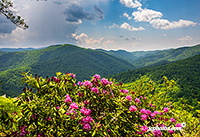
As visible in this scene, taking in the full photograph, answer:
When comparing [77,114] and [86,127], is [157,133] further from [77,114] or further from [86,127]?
[77,114]

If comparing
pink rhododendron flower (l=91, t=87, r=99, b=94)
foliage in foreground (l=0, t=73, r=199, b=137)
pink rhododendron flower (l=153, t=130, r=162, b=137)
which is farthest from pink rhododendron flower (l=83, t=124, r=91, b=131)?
pink rhododendron flower (l=153, t=130, r=162, b=137)

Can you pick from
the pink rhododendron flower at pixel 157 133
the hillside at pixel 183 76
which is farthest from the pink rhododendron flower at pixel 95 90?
the hillside at pixel 183 76

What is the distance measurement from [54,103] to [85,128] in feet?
2.86

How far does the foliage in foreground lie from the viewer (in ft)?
8.16

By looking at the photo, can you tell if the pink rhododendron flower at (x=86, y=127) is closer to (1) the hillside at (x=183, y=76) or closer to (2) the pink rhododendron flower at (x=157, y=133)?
(2) the pink rhododendron flower at (x=157, y=133)

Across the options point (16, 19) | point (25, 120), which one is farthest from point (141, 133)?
point (16, 19)

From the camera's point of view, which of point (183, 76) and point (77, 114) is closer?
point (77, 114)

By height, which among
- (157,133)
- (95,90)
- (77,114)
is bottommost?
(157,133)

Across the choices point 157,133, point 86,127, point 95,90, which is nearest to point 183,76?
point 157,133

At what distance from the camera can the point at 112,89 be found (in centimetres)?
341

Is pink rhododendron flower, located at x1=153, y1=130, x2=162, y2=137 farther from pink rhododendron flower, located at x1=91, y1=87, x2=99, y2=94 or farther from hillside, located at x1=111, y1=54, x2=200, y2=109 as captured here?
hillside, located at x1=111, y1=54, x2=200, y2=109

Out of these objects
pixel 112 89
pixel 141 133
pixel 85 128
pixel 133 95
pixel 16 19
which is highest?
pixel 16 19

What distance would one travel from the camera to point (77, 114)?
2598 millimetres

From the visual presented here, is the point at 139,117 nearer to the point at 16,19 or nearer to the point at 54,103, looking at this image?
the point at 54,103
